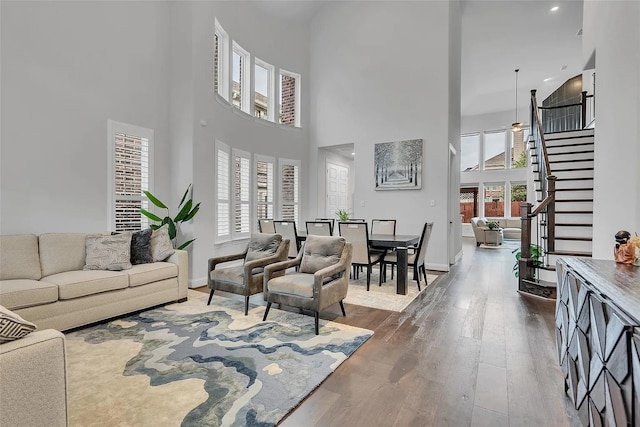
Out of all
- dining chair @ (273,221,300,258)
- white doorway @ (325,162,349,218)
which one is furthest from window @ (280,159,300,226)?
dining chair @ (273,221,300,258)

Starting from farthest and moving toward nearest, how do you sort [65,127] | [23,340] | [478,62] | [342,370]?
1. [478,62]
2. [65,127]
3. [342,370]
4. [23,340]

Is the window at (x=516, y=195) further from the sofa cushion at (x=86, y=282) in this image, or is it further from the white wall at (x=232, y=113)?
the sofa cushion at (x=86, y=282)

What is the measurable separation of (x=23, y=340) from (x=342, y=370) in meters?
1.81

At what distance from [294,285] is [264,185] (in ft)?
12.8

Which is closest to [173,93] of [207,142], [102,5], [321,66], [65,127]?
[207,142]

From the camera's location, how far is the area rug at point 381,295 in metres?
3.77

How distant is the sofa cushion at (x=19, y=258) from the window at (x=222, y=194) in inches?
96.3

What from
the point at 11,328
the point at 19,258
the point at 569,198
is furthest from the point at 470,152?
the point at 11,328

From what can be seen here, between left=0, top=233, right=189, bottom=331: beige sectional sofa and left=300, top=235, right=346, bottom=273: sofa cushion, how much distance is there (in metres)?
1.68

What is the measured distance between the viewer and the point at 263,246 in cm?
388

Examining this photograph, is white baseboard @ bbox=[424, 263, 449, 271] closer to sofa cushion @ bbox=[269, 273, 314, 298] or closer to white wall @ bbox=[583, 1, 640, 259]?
white wall @ bbox=[583, 1, 640, 259]

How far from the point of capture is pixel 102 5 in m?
4.06

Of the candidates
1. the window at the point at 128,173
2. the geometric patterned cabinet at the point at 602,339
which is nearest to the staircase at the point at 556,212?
the geometric patterned cabinet at the point at 602,339

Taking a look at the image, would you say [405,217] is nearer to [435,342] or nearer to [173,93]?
[435,342]
